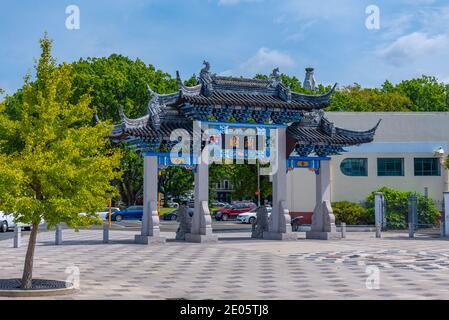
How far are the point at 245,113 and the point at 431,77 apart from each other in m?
57.1

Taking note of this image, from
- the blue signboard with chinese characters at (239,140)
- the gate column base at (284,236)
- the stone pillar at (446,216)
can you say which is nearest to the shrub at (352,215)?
the stone pillar at (446,216)

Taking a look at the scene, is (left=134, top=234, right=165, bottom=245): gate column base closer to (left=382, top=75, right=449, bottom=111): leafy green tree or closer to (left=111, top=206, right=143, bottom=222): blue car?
(left=111, top=206, right=143, bottom=222): blue car

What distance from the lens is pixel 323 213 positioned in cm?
3172

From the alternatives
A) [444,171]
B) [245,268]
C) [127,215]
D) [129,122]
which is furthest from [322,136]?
[127,215]

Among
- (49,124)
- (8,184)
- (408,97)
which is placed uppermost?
(408,97)

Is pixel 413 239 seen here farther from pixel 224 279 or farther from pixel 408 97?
pixel 408 97

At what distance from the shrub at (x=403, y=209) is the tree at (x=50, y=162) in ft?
96.9

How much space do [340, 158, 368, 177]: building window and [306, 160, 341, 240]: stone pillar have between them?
12670 millimetres

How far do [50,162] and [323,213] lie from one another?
66.0ft

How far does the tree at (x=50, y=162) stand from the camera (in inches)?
531

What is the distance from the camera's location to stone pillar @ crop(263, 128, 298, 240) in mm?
30469

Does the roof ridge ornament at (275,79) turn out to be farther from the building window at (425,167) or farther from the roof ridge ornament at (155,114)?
the building window at (425,167)

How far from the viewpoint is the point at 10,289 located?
13.6m
